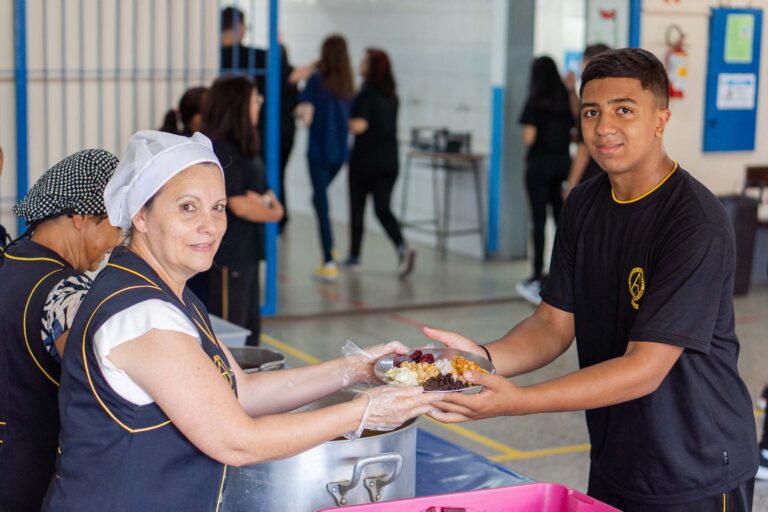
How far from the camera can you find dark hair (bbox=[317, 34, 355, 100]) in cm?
779

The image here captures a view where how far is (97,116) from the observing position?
19.9ft

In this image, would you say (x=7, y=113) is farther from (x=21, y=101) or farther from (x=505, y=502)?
(x=505, y=502)

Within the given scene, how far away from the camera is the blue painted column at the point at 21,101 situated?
5719mm

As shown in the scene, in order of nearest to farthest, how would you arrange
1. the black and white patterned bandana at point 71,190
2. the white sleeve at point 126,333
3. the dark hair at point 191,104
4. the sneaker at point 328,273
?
the white sleeve at point 126,333 → the black and white patterned bandana at point 71,190 → the dark hair at point 191,104 → the sneaker at point 328,273

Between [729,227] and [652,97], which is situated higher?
[652,97]

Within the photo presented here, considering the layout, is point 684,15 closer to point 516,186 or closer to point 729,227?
point 516,186

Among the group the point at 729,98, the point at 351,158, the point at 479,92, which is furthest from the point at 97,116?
the point at 729,98

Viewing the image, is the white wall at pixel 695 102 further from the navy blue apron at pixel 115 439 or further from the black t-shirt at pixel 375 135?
the navy blue apron at pixel 115 439

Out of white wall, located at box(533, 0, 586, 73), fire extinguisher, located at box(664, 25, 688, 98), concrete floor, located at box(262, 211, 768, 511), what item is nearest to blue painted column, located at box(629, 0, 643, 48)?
fire extinguisher, located at box(664, 25, 688, 98)

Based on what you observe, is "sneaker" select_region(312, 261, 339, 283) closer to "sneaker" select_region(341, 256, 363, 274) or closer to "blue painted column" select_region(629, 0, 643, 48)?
"sneaker" select_region(341, 256, 363, 274)

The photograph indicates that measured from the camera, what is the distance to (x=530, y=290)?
7645 millimetres

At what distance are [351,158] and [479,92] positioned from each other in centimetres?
162

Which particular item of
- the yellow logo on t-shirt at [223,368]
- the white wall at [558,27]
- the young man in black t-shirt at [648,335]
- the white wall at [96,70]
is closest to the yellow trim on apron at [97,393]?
the yellow logo on t-shirt at [223,368]

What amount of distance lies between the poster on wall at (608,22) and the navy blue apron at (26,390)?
19.8 feet
